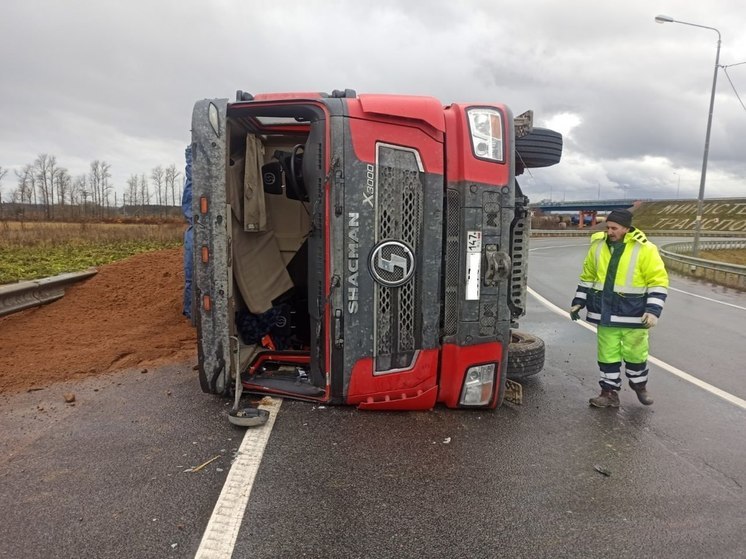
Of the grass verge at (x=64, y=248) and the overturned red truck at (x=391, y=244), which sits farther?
the grass verge at (x=64, y=248)

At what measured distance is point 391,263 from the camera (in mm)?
3389

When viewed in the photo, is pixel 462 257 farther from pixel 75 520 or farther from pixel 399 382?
pixel 75 520

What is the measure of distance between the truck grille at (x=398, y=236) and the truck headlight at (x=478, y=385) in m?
0.46

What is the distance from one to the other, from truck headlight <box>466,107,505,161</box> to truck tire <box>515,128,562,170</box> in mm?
680

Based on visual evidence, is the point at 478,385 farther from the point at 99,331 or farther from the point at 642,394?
the point at 99,331

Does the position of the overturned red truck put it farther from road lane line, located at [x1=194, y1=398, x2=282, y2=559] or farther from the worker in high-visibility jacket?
the worker in high-visibility jacket

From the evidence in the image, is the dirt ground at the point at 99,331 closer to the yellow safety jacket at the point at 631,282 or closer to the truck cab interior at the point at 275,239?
the truck cab interior at the point at 275,239

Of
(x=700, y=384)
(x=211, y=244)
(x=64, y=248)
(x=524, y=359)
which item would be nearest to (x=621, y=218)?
(x=524, y=359)

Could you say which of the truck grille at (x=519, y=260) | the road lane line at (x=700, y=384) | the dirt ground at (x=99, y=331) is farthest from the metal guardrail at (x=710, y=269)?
the dirt ground at (x=99, y=331)

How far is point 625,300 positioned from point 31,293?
6752 mm

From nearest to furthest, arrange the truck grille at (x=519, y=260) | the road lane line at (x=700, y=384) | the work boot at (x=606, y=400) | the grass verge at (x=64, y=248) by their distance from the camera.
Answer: the truck grille at (x=519, y=260)
the work boot at (x=606, y=400)
the road lane line at (x=700, y=384)
the grass verge at (x=64, y=248)

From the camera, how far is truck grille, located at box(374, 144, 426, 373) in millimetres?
3346

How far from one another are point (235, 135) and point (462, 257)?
2.37 meters

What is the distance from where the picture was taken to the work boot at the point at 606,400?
395 centimetres
